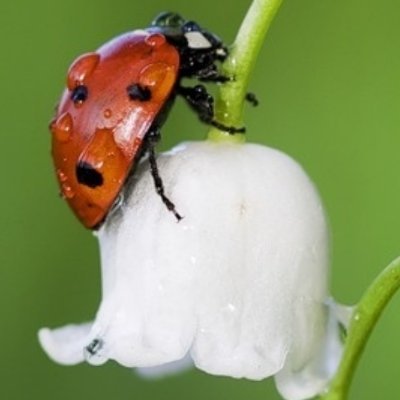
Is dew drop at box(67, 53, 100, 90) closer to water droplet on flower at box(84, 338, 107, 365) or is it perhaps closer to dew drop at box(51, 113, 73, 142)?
dew drop at box(51, 113, 73, 142)

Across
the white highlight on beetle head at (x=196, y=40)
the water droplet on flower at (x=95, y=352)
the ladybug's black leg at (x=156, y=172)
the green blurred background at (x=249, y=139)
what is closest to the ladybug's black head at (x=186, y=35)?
the white highlight on beetle head at (x=196, y=40)

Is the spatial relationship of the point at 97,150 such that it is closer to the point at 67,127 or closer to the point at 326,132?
the point at 67,127

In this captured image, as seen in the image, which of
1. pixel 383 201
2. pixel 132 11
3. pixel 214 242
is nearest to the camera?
pixel 214 242

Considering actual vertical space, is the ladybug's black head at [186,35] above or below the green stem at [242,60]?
below

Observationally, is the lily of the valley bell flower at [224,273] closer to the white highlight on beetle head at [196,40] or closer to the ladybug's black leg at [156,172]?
the ladybug's black leg at [156,172]

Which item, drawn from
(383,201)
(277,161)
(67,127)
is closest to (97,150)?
(67,127)

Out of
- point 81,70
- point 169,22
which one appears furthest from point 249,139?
point 81,70

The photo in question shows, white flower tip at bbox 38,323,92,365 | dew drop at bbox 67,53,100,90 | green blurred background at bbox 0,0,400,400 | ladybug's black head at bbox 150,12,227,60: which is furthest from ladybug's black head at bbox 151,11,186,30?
green blurred background at bbox 0,0,400,400
